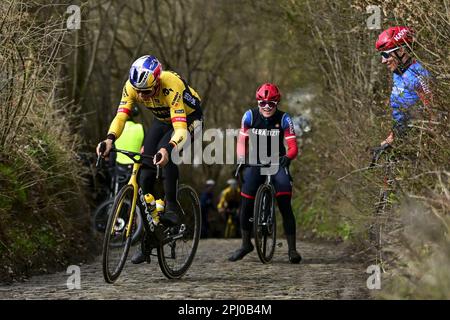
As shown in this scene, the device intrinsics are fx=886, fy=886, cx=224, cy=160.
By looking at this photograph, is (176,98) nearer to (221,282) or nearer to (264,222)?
(221,282)

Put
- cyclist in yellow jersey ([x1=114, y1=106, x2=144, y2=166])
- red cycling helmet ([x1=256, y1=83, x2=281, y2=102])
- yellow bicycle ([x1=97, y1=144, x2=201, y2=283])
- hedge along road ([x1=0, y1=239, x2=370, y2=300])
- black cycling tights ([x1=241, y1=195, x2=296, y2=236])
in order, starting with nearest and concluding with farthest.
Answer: hedge along road ([x1=0, y1=239, x2=370, y2=300])
yellow bicycle ([x1=97, y1=144, x2=201, y2=283])
red cycling helmet ([x1=256, y1=83, x2=281, y2=102])
black cycling tights ([x1=241, y1=195, x2=296, y2=236])
cyclist in yellow jersey ([x1=114, y1=106, x2=144, y2=166])

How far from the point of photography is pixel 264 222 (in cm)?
1052

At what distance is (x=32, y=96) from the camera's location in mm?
10320

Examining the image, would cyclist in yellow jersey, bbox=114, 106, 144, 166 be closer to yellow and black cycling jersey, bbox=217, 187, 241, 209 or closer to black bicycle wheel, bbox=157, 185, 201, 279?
black bicycle wheel, bbox=157, 185, 201, 279

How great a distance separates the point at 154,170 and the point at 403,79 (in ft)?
8.44

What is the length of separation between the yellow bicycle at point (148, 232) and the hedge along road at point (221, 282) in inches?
7.4

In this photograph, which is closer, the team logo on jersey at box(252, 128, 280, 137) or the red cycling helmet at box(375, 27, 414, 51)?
the red cycling helmet at box(375, 27, 414, 51)

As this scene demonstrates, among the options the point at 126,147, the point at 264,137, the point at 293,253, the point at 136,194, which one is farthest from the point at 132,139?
the point at 136,194

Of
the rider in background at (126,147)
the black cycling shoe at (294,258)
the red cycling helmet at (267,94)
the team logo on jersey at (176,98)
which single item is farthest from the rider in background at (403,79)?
the rider in background at (126,147)

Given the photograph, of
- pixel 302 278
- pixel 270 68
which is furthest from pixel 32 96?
pixel 270 68

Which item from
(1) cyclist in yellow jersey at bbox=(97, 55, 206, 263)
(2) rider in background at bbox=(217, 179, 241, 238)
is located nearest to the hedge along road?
(1) cyclist in yellow jersey at bbox=(97, 55, 206, 263)

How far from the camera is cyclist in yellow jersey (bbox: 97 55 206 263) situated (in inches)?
328

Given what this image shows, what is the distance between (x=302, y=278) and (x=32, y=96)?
389 cm

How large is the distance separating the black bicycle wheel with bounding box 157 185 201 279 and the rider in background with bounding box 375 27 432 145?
2.09m
